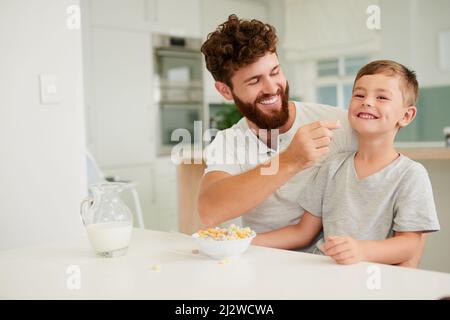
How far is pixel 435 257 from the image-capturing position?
2.19 metres

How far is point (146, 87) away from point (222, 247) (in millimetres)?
3328

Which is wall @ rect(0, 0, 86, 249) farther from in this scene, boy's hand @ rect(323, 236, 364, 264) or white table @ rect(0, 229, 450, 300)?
boy's hand @ rect(323, 236, 364, 264)

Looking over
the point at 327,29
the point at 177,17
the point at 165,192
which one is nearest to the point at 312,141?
the point at 165,192

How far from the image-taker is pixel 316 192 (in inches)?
59.5

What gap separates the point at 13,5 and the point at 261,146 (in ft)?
3.52

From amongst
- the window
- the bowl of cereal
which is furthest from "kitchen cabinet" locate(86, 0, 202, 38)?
the bowl of cereal

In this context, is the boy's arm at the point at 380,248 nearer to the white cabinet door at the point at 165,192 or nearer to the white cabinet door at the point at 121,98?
the white cabinet door at the point at 121,98

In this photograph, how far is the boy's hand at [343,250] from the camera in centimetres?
109

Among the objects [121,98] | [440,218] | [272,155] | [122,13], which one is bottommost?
[440,218]

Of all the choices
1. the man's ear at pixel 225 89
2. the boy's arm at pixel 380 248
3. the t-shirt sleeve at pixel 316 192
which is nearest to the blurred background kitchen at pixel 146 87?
the man's ear at pixel 225 89

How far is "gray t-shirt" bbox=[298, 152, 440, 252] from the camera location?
1.30 m

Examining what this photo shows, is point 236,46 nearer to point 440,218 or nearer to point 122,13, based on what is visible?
point 440,218

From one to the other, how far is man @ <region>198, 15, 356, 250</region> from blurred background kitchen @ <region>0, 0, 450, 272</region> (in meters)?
0.67

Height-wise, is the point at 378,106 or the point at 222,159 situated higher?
the point at 378,106
